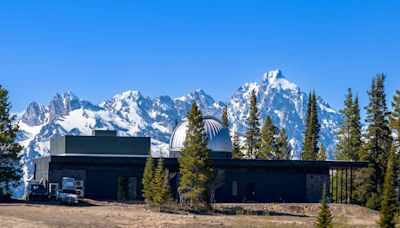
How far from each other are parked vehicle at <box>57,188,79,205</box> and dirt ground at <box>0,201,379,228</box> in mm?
882

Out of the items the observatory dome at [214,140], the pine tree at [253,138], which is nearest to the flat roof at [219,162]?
the observatory dome at [214,140]

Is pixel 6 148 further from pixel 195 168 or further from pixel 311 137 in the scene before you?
pixel 311 137

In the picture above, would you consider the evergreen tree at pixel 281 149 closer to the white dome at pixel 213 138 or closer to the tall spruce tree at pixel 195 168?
the white dome at pixel 213 138

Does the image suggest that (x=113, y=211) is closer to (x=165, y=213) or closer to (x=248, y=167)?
(x=165, y=213)

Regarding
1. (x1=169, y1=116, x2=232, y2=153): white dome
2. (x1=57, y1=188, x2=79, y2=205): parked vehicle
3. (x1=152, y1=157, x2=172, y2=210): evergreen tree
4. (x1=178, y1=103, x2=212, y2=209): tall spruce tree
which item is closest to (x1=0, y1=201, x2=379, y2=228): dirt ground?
(x1=57, y1=188, x2=79, y2=205): parked vehicle

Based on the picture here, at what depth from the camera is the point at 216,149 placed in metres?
78.7

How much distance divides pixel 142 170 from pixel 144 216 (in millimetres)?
17965

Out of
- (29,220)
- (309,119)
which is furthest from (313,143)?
(29,220)

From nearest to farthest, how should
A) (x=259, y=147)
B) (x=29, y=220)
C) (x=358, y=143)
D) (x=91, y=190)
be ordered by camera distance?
1. (x=29, y=220)
2. (x=91, y=190)
3. (x=358, y=143)
4. (x=259, y=147)

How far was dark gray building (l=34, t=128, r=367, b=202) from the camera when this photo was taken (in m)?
69.1

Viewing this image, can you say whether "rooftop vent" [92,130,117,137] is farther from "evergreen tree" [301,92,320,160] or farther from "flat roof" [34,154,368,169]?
"evergreen tree" [301,92,320,160]

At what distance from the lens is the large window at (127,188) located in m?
69.9

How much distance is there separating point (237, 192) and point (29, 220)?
3022 centimetres

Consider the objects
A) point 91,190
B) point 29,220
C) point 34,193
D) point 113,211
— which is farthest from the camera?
point 91,190
